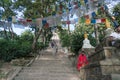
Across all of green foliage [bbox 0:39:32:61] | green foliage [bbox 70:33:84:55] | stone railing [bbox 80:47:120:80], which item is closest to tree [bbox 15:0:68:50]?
green foliage [bbox 0:39:32:61]

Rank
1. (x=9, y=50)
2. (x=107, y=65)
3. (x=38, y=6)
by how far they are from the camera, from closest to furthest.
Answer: (x=107, y=65) < (x=9, y=50) < (x=38, y=6)

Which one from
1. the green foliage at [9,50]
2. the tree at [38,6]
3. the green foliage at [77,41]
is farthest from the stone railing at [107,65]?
the tree at [38,6]

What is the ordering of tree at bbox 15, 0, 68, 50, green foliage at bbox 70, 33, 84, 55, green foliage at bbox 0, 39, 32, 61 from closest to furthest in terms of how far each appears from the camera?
green foliage at bbox 70, 33, 84, 55 → green foliage at bbox 0, 39, 32, 61 → tree at bbox 15, 0, 68, 50

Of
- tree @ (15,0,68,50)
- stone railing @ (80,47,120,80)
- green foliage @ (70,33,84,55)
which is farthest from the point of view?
tree @ (15,0,68,50)

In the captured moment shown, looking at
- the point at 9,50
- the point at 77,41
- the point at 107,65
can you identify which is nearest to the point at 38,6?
the point at 9,50

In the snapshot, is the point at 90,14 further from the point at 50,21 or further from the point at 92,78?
the point at 92,78

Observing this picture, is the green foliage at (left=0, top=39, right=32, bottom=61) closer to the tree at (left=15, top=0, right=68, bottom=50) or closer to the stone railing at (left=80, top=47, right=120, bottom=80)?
the tree at (left=15, top=0, right=68, bottom=50)

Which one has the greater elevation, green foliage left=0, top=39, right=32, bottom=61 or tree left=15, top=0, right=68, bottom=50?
tree left=15, top=0, right=68, bottom=50

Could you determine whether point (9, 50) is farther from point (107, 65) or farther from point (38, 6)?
point (107, 65)

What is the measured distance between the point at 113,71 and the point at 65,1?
13.0m

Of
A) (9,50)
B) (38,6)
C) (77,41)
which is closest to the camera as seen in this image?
(77,41)

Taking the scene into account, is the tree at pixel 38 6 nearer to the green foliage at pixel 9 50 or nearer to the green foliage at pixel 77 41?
the green foliage at pixel 9 50

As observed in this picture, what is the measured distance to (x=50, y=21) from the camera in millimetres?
14445

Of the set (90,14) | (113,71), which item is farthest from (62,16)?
(113,71)
